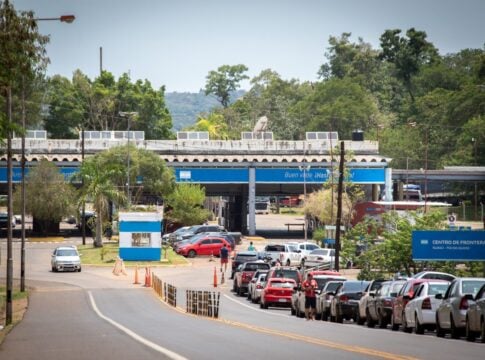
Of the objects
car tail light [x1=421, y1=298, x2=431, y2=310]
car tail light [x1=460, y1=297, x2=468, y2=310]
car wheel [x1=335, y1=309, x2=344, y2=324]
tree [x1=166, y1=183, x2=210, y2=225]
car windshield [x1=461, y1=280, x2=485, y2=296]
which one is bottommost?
car wheel [x1=335, y1=309, x2=344, y2=324]

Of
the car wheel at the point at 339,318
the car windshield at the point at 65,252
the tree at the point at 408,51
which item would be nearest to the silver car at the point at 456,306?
the car wheel at the point at 339,318

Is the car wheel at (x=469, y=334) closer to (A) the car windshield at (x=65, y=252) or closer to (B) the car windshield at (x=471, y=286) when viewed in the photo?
(B) the car windshield at (x=471, y=286)

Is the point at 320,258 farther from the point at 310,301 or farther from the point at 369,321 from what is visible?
the point at 369,321

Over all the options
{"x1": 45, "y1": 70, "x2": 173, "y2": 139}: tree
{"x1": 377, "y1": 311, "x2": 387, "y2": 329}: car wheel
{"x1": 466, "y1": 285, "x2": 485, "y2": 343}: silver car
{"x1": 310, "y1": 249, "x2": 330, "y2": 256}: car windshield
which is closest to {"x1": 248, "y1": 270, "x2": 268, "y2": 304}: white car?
{"x1": 377, "y1": 311, "x2": 387, "y2": 329}: car wheel

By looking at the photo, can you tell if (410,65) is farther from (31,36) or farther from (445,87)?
(31,36)

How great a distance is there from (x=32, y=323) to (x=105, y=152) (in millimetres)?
63693

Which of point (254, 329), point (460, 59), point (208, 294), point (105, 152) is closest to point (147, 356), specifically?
point (254, 329)

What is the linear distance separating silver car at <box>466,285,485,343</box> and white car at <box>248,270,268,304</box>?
993 inches

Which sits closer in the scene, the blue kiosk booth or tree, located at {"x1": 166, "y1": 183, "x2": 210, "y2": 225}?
the blue kiosk booth

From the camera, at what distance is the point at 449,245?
169ft

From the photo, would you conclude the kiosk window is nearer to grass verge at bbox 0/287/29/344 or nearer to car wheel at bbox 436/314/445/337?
grass verge at bbox 0/287/29/344

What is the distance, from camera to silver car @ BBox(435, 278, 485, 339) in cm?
2736

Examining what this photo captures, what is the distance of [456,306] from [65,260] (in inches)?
A: 1830

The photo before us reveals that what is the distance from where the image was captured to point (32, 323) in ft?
125
